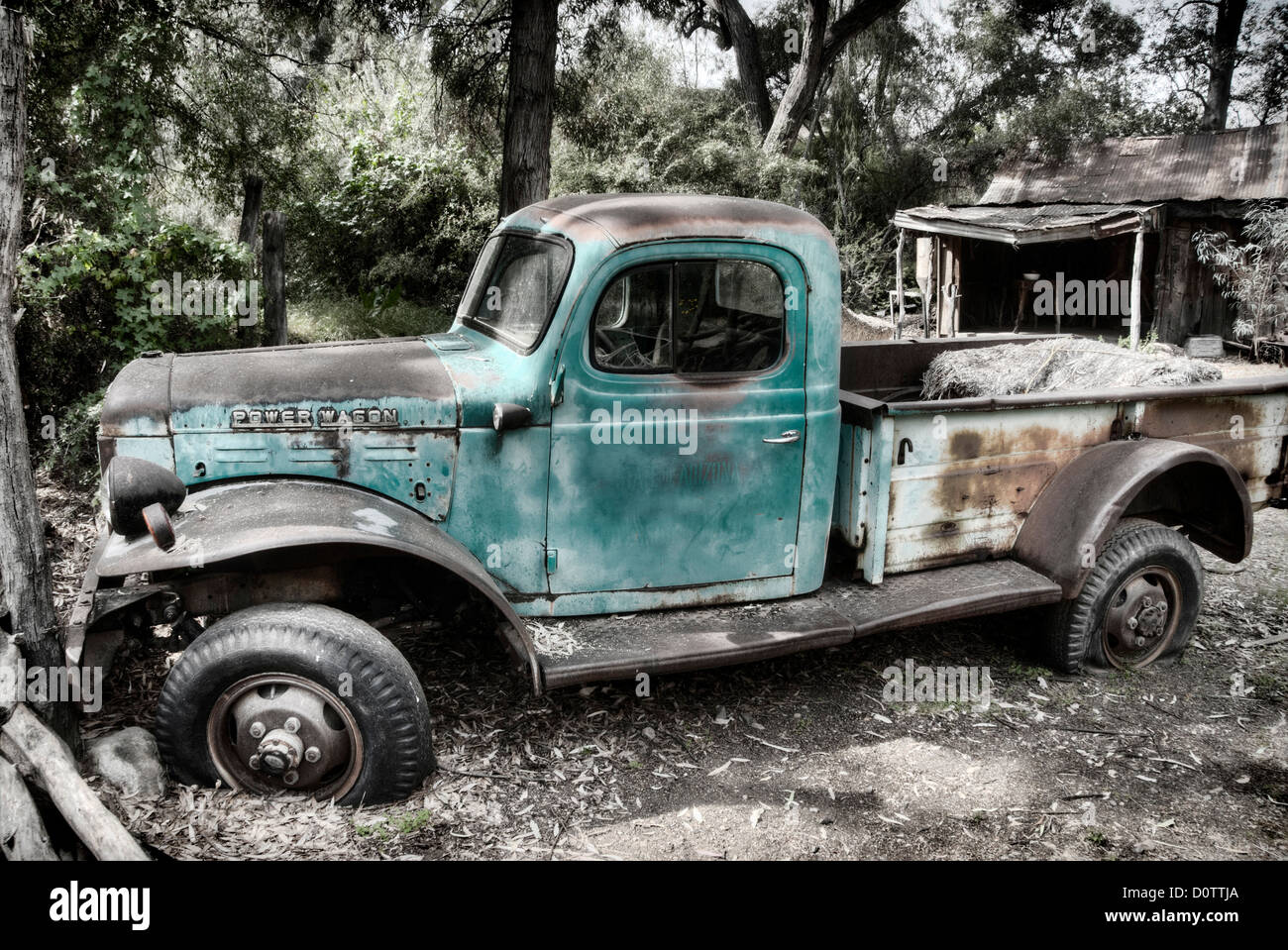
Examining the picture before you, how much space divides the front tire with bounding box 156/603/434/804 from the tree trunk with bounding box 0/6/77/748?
51 centimetres

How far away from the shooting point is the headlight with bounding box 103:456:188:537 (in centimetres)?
321

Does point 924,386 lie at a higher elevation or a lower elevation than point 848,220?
lower

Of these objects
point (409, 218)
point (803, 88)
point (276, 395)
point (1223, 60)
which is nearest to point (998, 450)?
point (276, 395)

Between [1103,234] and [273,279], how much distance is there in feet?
39.9

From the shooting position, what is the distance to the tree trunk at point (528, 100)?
8.09 meters

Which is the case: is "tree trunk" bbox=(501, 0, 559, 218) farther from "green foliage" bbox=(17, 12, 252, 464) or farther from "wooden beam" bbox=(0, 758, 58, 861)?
"wooden beam" bbox=(0, 758, 58, 861)

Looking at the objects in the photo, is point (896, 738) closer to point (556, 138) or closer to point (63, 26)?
point (63, 26)

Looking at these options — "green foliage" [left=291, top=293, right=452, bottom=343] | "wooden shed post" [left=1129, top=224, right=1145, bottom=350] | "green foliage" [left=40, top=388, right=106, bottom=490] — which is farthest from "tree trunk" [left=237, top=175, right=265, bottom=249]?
"wooden shed post" [left=1129, top=224, right=1145, bottom=350]

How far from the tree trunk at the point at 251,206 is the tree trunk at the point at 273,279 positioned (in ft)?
3.88

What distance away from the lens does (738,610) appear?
4086mm

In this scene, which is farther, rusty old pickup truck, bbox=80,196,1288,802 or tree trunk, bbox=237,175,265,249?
tree trunk, bbox=237,175,265,249

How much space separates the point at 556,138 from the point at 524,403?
13.6m

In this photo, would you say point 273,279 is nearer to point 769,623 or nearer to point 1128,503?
point 769,623

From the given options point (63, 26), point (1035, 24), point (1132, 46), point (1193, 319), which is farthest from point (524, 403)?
point (1132, 46)
